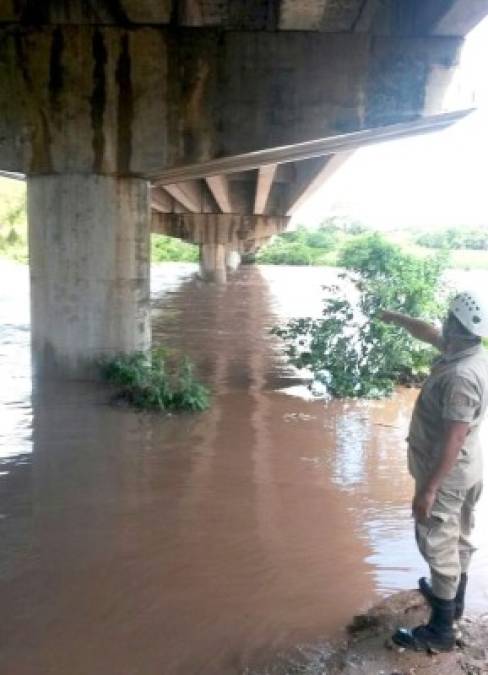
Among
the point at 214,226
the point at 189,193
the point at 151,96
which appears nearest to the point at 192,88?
the point at 151,96

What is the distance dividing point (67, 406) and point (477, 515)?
4829mm

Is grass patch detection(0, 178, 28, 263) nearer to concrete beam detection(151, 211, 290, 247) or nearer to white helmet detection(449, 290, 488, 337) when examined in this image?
concrete beam detection(151, 211, 290, 247)

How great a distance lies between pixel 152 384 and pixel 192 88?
3646 millimetres

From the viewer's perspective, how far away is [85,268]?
8883 millimetres

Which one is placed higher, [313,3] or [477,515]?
[313,3]

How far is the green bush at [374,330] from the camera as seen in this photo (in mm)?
9852

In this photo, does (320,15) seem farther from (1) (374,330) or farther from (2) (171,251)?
(2) (171,251)

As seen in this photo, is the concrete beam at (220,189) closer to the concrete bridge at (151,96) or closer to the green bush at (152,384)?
the concrete bridge at (151,96)

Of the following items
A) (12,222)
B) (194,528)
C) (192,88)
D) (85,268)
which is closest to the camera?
(194,528)

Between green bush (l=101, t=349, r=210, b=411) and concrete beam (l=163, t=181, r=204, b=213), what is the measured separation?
9017 millimetres

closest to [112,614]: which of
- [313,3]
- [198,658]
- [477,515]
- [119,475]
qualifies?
[198,658]

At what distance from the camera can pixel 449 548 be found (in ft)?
11.8

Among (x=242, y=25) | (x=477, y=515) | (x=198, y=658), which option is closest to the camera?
(x=198, y=658)

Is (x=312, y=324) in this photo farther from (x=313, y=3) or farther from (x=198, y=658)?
(x=198, y=658)
